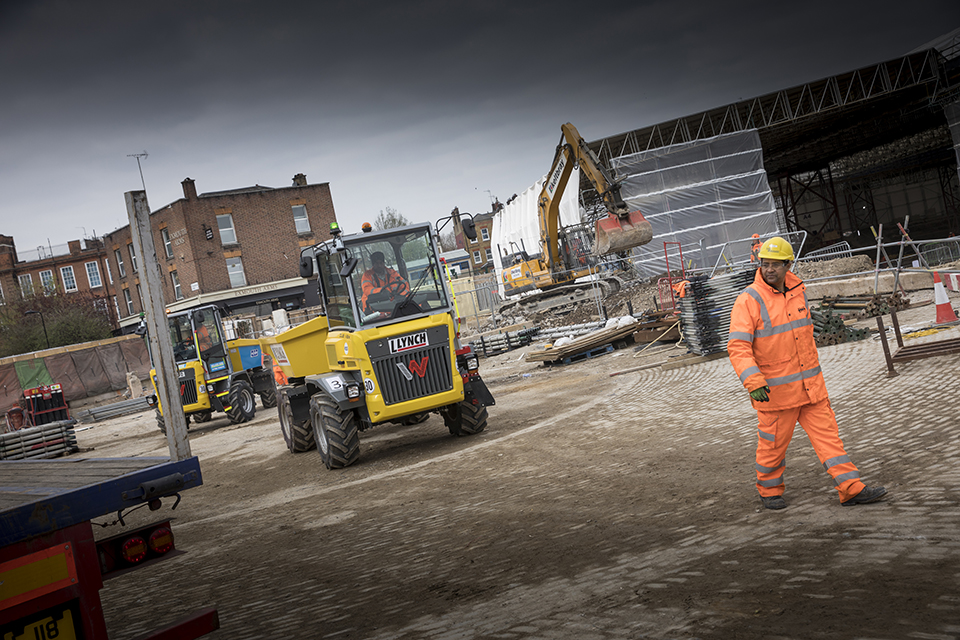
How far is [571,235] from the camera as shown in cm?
3059

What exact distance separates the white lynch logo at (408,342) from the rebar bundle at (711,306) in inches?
234

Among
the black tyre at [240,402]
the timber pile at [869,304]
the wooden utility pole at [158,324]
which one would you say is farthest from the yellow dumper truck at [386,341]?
the black tyre at [240,402]

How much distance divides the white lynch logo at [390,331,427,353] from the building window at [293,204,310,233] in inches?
1286

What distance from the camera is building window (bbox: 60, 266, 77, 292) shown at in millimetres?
48906

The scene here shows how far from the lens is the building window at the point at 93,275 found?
4925 centimetres

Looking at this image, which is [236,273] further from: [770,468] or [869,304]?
[770,468]

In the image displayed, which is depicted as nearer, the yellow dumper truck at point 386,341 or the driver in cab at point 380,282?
the yellow dumper truck at point 386,341

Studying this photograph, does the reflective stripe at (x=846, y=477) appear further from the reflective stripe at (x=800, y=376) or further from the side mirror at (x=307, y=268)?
the side mirror at (x=307, y=268)

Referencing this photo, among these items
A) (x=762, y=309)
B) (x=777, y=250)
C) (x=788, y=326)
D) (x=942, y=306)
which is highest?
(x=777, y=250)

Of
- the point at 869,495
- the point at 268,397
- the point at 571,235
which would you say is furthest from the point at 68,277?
the point at 869,495

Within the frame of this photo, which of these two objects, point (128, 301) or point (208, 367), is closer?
point (208, 367)

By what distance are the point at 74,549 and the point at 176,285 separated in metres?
38.0

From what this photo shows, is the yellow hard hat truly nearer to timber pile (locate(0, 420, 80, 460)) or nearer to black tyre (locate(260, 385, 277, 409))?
black tyre (locate(260, 385, 277, 409))

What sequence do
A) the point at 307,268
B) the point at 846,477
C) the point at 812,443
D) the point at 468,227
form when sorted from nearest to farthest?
the point at 846,477, the point at 812,443, the point at 468,227, the point at 307,268
